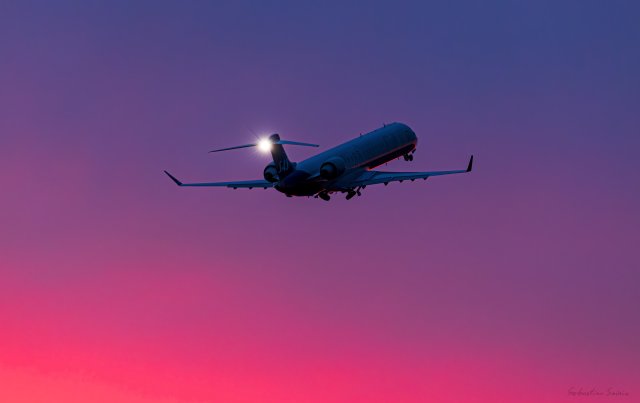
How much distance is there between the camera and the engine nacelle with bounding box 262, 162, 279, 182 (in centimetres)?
13838

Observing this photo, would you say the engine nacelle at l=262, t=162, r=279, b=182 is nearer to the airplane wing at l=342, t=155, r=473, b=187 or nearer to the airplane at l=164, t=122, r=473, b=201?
the airplane at l=164, t=122, r=473, b=201

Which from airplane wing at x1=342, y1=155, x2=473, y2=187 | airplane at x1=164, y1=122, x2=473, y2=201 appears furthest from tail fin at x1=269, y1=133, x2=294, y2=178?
airplane wing at x1=342, y1=155, x2=473, y2=187

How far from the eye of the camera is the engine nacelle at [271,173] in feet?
454

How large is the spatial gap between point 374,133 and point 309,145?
3879 cm

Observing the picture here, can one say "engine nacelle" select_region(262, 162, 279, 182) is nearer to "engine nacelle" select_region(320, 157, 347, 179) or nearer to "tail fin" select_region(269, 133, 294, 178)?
"tail fin" select_region(269, 133, 294, 178)

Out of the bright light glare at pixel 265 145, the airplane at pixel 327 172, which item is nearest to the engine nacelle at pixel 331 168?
the airplane at pixel 327 172

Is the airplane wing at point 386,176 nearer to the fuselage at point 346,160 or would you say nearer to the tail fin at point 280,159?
the fuselage at point 346,160

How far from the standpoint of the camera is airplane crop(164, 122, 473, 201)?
13738 centimetres

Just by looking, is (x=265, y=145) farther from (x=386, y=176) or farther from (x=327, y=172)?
(x=386, y=176)

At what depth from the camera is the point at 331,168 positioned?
456 ft

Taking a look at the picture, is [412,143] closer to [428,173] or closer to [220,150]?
[428,173]

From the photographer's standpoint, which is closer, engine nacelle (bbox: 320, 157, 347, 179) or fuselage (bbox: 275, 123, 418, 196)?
fuselage (bbox: 275, 123, 418, 196)

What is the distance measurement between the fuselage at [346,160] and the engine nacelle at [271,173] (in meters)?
0.72

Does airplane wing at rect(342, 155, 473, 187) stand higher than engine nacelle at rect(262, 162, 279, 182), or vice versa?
airplane wing at rect(342, 155, 473, 187)
